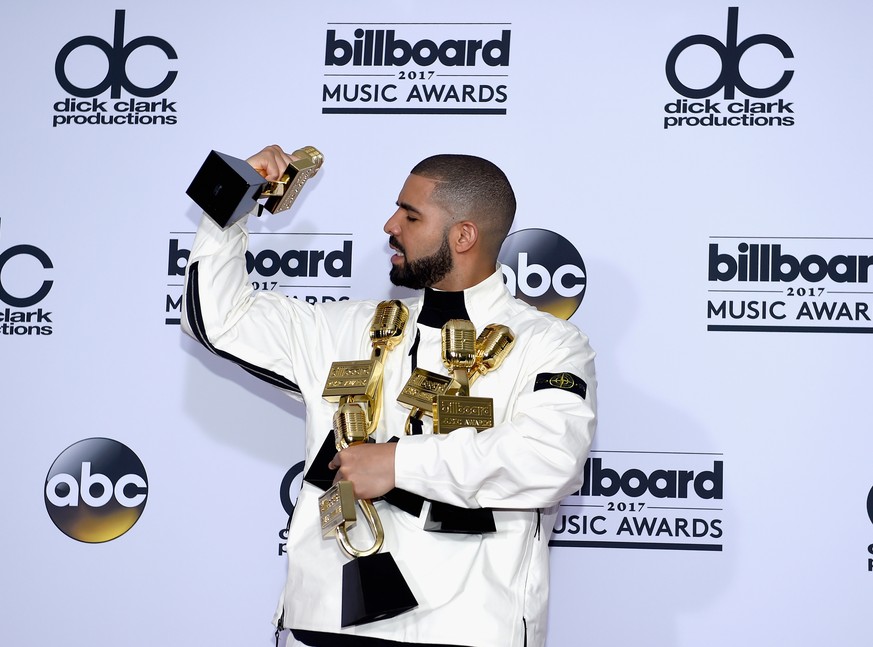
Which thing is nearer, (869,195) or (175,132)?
(869,195)

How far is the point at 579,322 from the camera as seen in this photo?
3396mm

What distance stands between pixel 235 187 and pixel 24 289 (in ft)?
4.29

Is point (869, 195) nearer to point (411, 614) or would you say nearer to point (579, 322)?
point (579, 322)

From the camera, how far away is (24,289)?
11.7 feet

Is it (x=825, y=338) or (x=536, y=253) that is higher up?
(x=536, y=253)

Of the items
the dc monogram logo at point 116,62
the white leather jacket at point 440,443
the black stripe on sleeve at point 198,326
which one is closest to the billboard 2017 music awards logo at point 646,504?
the white leather jacket at point 440,443

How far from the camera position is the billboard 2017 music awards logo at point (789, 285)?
10.9 ft

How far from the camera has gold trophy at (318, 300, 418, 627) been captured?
2.45 metres

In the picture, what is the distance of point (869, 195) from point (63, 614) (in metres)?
2.88

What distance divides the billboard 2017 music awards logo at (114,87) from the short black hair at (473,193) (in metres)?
1.13

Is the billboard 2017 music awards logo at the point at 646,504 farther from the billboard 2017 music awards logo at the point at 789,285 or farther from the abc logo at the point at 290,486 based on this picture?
the abc logo at the point at 290,486

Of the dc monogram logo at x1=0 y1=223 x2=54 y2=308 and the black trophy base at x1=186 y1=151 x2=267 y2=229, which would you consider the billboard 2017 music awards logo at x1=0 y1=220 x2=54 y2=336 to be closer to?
the dc monogram logo at x1=0 y1=223 x2=54 y2=308

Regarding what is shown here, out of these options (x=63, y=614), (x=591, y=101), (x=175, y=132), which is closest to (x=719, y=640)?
(x=591, y=101)

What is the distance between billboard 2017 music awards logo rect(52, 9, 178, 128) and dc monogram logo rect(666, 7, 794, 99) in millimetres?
1671
